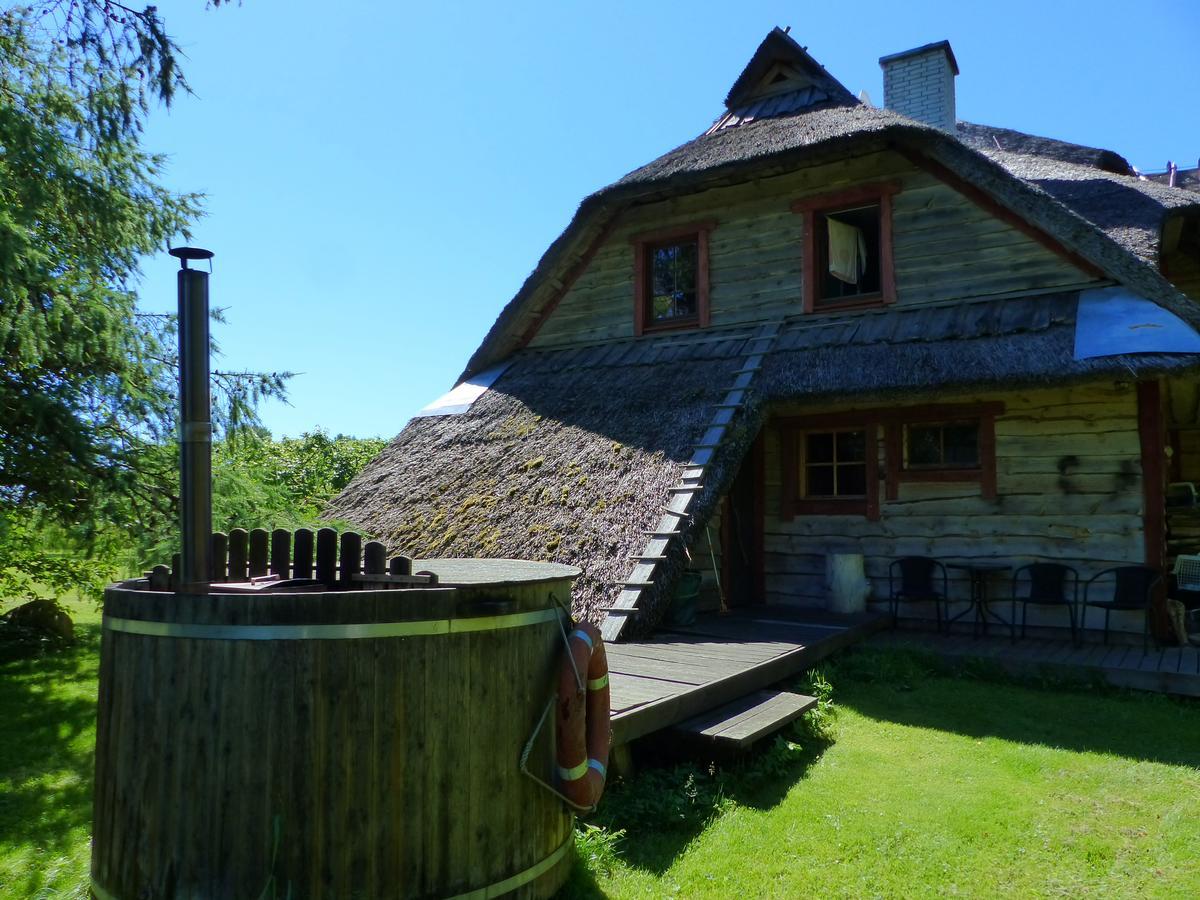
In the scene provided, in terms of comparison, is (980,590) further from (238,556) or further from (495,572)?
(238,556)

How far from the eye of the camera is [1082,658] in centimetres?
653

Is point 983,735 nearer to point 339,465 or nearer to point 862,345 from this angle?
point 862,345

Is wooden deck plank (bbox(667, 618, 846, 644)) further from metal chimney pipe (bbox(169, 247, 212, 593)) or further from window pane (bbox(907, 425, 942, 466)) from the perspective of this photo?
metal chimney pipe (bbox(169, 247, 212, 593))

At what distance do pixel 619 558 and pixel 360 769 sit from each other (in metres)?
4.27

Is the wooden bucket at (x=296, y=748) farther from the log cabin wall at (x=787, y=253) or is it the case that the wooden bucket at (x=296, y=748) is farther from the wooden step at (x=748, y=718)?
the log cabin wall at (x=787, y=253)

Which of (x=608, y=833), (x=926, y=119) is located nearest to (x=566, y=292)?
(x=926, y=119)

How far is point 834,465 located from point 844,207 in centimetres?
287

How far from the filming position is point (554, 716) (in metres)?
3.12

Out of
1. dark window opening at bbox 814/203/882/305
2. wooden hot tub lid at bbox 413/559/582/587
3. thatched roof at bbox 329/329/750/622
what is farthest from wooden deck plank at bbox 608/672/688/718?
dark window opening at bbox 814/203/882/305

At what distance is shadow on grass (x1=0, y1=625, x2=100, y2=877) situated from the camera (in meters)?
4.07

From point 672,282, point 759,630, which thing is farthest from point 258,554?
point 672,282

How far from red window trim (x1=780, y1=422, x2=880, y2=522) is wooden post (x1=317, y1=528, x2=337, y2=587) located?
6.45 metres

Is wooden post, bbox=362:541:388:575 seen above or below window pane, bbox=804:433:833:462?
below

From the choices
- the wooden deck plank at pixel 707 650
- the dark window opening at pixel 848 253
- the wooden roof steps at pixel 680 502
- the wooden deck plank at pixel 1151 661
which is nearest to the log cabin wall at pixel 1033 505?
the wooden deck plank at pixel 1151 661
